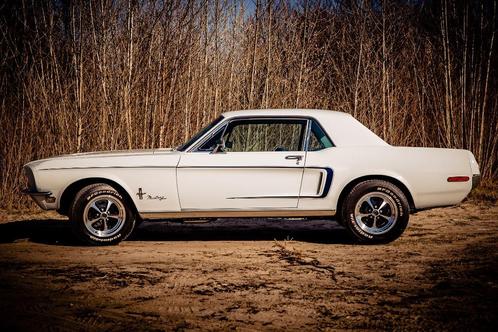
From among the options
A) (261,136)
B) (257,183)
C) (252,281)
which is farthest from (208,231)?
(261,136)

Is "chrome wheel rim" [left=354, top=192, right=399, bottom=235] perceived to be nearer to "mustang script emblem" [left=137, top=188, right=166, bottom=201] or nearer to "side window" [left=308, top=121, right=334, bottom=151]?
"side window" [left=308, top=121, right=334, bottom=151]

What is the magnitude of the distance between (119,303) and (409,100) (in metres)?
8.89

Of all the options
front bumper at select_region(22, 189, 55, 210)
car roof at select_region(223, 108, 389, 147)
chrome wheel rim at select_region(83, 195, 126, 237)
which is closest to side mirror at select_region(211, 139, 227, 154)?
car roof at select_region(223, 108, 389, 147)

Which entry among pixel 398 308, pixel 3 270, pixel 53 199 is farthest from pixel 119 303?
pixel 53 199

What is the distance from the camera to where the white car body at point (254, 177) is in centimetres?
490

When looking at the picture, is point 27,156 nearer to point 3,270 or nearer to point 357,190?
point 3,270

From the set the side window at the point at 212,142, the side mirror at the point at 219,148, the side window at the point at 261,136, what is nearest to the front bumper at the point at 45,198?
the side window at the point at 212,142

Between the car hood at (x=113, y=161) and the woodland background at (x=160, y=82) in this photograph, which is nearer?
the car hood at (x=113, y=161)

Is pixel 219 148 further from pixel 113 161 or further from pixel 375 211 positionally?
pixel 375 211

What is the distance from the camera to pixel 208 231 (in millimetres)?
6117

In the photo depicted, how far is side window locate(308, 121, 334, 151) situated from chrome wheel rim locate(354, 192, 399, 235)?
0.65 metres

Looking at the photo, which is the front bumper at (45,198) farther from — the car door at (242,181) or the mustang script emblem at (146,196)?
the car door at (242,181)

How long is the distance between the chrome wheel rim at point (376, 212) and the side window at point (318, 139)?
65cm

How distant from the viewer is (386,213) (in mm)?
5035
